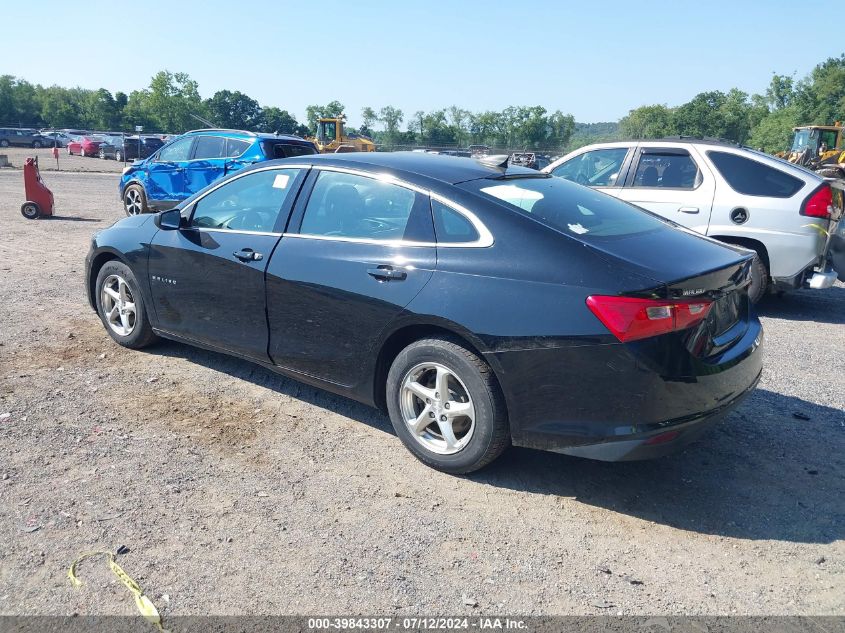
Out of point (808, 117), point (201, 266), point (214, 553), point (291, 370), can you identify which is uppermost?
point (808, 117)

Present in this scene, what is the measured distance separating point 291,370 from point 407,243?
1206mm

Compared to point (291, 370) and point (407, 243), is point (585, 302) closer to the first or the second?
point (407, 243)

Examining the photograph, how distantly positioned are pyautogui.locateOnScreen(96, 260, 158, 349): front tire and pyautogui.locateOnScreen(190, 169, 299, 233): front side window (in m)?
0.86

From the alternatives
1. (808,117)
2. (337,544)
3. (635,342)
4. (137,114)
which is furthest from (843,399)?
(137,114)

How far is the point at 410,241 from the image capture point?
3.92 meters

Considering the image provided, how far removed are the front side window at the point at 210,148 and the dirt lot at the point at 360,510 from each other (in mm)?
8478

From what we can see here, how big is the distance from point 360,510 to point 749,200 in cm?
582

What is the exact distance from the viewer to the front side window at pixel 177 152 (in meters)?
13.5

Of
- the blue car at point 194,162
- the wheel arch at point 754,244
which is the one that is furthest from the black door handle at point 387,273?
the blue car at point 194,162

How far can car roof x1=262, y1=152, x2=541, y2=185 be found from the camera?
418 cm

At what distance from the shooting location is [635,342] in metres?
3.16

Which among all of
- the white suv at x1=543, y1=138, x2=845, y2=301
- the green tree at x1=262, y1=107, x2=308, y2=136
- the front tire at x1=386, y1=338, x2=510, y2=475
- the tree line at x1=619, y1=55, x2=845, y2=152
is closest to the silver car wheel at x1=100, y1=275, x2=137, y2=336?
the front tire at x1=386, y1=338, x2=510, y2=475

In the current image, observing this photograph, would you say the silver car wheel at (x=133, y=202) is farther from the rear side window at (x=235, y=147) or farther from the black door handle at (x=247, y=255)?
the black door handle at (x=247, y=255)

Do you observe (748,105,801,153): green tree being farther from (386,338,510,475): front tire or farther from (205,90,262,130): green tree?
(386,338,510,475): front tire
